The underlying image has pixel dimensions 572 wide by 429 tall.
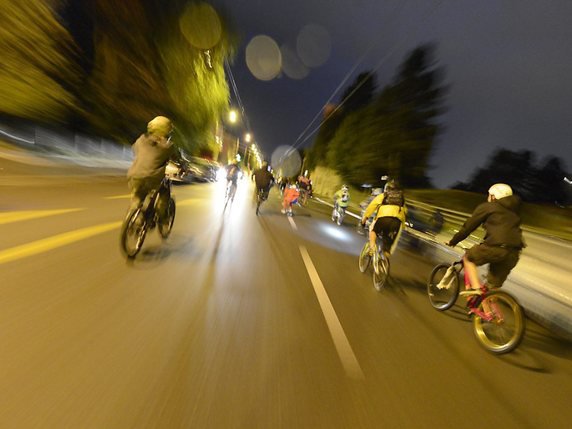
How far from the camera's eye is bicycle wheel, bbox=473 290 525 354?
4.21m

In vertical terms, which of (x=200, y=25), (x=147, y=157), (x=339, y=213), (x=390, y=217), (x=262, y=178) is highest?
(x=200, y=25)

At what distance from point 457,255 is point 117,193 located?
10196mm

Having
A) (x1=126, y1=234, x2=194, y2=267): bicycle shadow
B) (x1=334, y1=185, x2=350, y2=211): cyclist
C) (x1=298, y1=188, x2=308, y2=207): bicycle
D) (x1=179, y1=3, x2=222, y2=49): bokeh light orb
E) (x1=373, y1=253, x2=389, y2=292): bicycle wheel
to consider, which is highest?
(x1=179, y1=3, x2=222, y2=49): bokeh light orb

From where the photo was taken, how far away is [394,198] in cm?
666

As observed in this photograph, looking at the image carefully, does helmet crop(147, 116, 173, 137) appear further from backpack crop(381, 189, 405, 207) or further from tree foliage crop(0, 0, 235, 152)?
tree foliage crop(0, 0, 235, 152)

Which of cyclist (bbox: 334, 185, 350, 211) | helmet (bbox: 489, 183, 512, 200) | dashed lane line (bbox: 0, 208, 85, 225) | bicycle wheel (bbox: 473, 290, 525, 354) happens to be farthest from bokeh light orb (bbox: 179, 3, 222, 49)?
bicycle wheel (bbox: 473, 290, 525, 354)

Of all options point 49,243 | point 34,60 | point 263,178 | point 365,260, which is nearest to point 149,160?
point 49,243

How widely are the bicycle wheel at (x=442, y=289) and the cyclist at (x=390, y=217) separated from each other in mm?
846

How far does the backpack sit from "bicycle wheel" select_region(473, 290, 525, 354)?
7.55ft

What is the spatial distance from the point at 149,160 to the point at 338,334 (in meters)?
3.41

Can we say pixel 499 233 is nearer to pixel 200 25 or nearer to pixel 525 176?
pixel 200 25

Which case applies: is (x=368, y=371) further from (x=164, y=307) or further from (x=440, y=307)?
(x=440, y=307)

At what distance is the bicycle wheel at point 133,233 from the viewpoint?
17.4ft

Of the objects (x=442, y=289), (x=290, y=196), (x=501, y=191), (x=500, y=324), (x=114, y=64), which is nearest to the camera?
(x=500, y=324)
